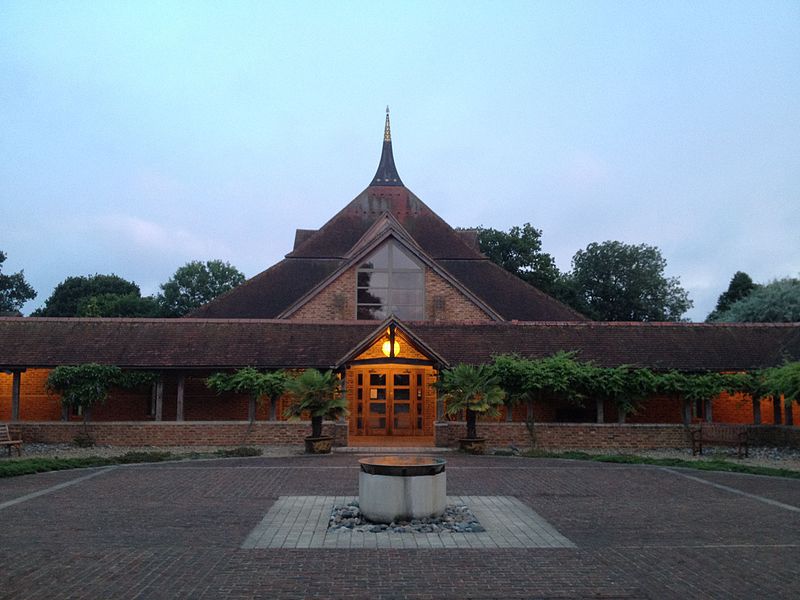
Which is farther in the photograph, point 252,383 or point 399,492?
point 252,383

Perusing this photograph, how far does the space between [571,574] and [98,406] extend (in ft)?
65.7

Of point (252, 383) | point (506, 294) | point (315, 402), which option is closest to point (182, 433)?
point (252, 383)

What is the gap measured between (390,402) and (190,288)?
→ 43.0 meters

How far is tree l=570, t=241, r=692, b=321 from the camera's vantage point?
50656 millimetres

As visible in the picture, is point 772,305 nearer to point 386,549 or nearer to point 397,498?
point 397,498

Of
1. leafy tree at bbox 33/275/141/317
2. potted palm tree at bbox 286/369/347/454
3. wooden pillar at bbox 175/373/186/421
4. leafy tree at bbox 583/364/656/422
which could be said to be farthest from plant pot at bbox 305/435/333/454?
leafy tree at bbox 33/275/141/317

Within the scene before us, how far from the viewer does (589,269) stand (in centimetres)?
5109

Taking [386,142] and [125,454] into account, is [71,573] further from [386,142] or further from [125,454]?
[386,142]

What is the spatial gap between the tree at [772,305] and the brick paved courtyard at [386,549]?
A: 25.4 m

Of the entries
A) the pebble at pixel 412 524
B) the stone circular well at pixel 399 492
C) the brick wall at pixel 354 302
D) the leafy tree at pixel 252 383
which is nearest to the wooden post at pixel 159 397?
the leafy tree at pixel 252 383

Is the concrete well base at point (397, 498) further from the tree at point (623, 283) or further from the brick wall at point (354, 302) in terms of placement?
the tree at point (623, 283)

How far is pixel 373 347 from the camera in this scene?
21922 millimetres

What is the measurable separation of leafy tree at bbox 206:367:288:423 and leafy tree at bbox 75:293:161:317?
36.4 m

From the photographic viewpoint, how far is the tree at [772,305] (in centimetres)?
3600
